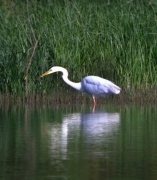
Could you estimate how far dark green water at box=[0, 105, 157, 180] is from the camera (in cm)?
746

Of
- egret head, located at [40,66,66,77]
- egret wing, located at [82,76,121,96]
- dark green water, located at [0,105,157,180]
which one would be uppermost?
egret head, located at [40,66,66,77]

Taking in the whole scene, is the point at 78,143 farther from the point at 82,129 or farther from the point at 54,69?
the point at 54,69

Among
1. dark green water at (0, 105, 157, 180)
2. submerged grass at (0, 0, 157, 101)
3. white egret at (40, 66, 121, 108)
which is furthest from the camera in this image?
submerged grass at (0, 0, 157, 101)

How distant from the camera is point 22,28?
15508mm

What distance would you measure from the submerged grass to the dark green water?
122 centimetres

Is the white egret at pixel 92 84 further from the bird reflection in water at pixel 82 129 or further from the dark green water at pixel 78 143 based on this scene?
the bird reflection in water at pixel 82 129

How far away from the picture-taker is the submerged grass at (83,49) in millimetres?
14953

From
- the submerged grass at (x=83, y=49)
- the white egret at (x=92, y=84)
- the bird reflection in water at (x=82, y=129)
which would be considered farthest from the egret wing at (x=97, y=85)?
the bird reflection in water at (x=82, y=129)

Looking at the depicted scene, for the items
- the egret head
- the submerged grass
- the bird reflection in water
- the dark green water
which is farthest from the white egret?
the bird reflection in water

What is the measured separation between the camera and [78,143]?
30.8 feet

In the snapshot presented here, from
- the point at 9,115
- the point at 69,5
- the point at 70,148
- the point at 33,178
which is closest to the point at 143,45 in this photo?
the point at 69,5

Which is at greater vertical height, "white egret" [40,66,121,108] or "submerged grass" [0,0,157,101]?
"submerged grass" [0,0,157,101]

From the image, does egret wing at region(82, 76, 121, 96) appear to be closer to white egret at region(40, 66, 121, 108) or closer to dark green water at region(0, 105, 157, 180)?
white egret at region(40, 66, 121, 108)

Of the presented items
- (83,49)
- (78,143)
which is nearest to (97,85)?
(83,49)
